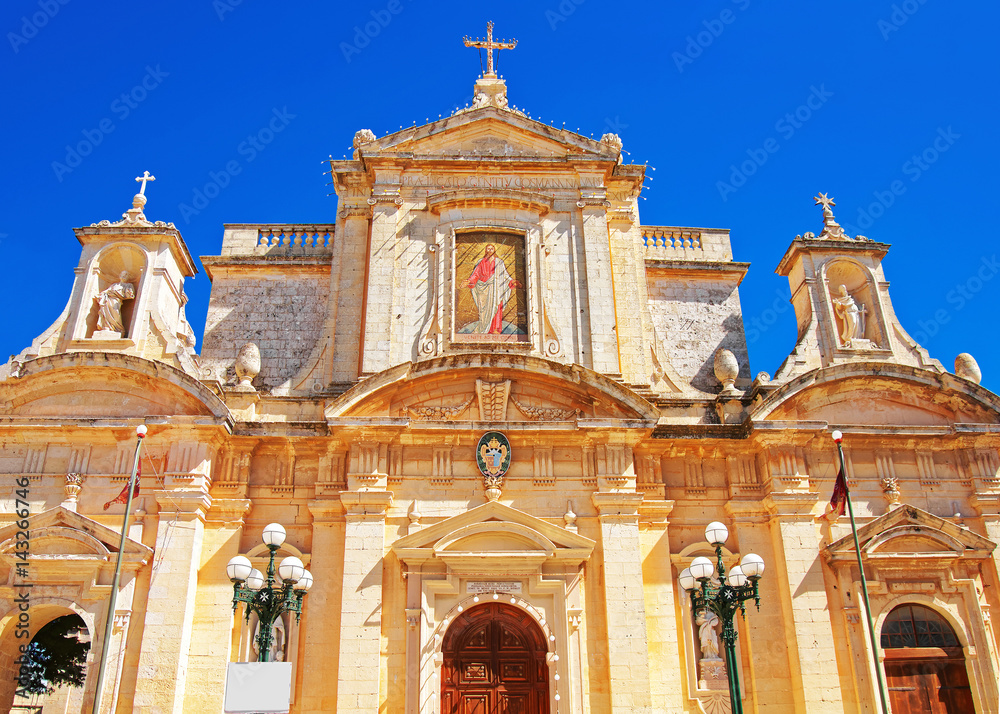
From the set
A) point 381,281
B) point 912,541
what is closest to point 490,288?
point 381,281

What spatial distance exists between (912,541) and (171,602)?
13.0 metres

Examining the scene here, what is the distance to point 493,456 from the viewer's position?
16.1m

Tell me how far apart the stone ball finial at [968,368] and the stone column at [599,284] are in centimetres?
690

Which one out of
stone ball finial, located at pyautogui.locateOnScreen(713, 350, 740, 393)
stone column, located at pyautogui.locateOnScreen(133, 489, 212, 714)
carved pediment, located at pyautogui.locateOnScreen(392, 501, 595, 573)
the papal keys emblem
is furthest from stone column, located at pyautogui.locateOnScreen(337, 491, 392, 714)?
stone ball finial, located at pyautogui.locateOnScreen(713, 350, 740, 393)

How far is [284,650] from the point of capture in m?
15.2

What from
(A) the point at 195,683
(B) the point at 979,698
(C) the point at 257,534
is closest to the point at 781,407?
(B) the point at 979,698

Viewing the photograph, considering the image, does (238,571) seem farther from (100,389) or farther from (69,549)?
(100,389)

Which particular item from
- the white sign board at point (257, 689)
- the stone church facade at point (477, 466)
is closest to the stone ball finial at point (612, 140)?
the stone church facade at point (477, 466)

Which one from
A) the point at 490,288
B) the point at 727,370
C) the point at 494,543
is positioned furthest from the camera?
the point at 490,288

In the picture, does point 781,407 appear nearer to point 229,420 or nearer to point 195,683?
point 229,420

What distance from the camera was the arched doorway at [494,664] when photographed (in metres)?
14.8

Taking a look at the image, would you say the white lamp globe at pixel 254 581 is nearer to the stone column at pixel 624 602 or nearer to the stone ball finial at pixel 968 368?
the stone column at pixel 624 602

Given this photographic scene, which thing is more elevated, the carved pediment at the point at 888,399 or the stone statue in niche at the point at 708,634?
the carved pediment at the point at 888,399

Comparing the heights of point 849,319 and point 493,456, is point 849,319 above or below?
above
